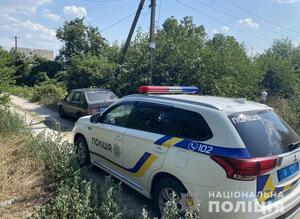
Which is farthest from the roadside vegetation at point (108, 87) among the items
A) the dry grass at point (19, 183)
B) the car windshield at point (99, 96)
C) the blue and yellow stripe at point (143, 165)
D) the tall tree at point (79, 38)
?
the tall tree at point (79, 38)

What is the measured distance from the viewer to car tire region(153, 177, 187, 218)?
11.9 feet

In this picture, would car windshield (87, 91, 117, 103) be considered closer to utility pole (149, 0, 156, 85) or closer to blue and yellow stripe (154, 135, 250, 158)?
utility pole (149, 0, 156, 85)

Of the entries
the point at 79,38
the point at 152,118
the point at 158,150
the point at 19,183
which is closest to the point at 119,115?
the point at 152,118

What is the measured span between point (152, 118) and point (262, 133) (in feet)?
5.04

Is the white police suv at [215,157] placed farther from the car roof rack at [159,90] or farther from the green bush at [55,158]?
the green bush at [55,158]

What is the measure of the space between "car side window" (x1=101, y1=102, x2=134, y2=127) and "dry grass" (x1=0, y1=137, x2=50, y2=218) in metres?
1.44

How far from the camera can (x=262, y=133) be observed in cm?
346

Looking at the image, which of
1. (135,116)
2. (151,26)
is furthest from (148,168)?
(151,26)

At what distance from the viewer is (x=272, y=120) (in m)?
3.79

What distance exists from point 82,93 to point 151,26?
13.6 ft

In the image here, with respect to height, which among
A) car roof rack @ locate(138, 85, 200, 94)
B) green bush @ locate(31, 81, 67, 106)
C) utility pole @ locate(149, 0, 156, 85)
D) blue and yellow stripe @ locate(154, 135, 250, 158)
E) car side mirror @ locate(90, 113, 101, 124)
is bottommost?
green bush @ locate(31, 81, 67, 106)

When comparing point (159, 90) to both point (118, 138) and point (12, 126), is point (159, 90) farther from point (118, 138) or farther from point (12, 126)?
point (12, 126)

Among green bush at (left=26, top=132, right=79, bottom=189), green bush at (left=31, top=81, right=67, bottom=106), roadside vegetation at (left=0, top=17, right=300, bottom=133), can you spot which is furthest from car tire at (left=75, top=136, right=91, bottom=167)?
green bush at (left=31, top=81, right=67, bottom=106)

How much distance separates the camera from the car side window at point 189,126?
11.5ft
